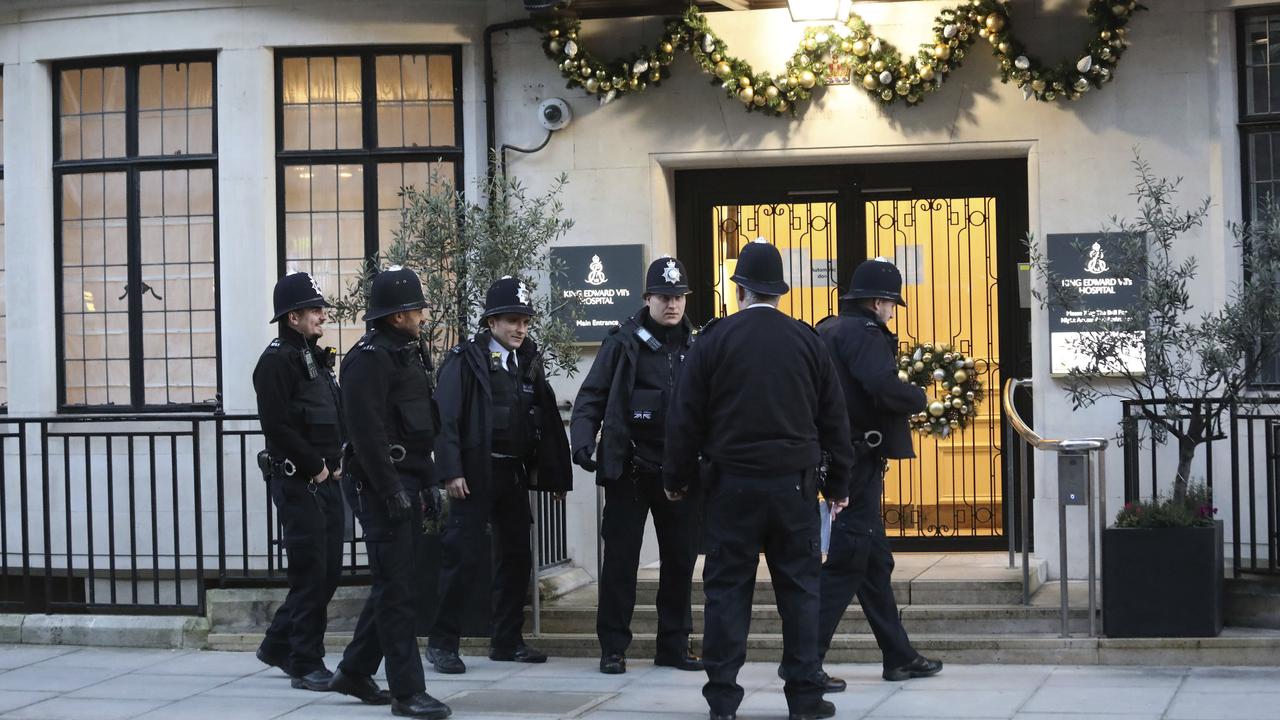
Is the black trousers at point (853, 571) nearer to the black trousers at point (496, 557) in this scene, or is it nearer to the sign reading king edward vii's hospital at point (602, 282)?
the black trousers at point (496, 557)

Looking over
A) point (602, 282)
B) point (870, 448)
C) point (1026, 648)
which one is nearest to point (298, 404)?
point (870, 448)

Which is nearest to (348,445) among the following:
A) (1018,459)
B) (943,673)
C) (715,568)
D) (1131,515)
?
(715,568)

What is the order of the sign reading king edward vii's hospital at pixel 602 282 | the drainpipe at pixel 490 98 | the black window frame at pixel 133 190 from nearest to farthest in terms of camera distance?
the sign reading king edward vii's hospital at pixel 602 282, the drainpipe at pixel 490 98, the black window frame at pixel 133 190

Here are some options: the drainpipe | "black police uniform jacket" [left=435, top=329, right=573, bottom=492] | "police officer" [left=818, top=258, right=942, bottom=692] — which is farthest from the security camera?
"police officer" [left=818, top=258, right=942, bottom=692]

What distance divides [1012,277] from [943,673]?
320 cm

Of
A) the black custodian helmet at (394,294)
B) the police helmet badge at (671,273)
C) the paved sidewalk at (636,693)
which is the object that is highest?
the police helmet badge at (671,273)

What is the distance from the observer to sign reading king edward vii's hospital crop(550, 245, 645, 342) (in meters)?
10.8

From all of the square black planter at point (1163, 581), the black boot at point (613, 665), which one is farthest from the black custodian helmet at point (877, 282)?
the black boot at point (613, 665)

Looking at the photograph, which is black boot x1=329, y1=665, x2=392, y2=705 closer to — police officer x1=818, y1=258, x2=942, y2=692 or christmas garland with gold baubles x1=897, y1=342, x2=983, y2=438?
police officer x1=818, y1=258, x2=942, y2=692

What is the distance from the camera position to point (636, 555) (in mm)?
8750

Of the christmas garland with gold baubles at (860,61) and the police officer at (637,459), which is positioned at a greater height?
the christmas garland with gold baubles at (860,61)

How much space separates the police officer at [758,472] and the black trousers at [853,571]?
69 centimetres

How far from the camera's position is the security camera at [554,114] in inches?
428

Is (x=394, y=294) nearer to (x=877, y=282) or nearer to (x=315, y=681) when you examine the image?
(x=315, y=681)
